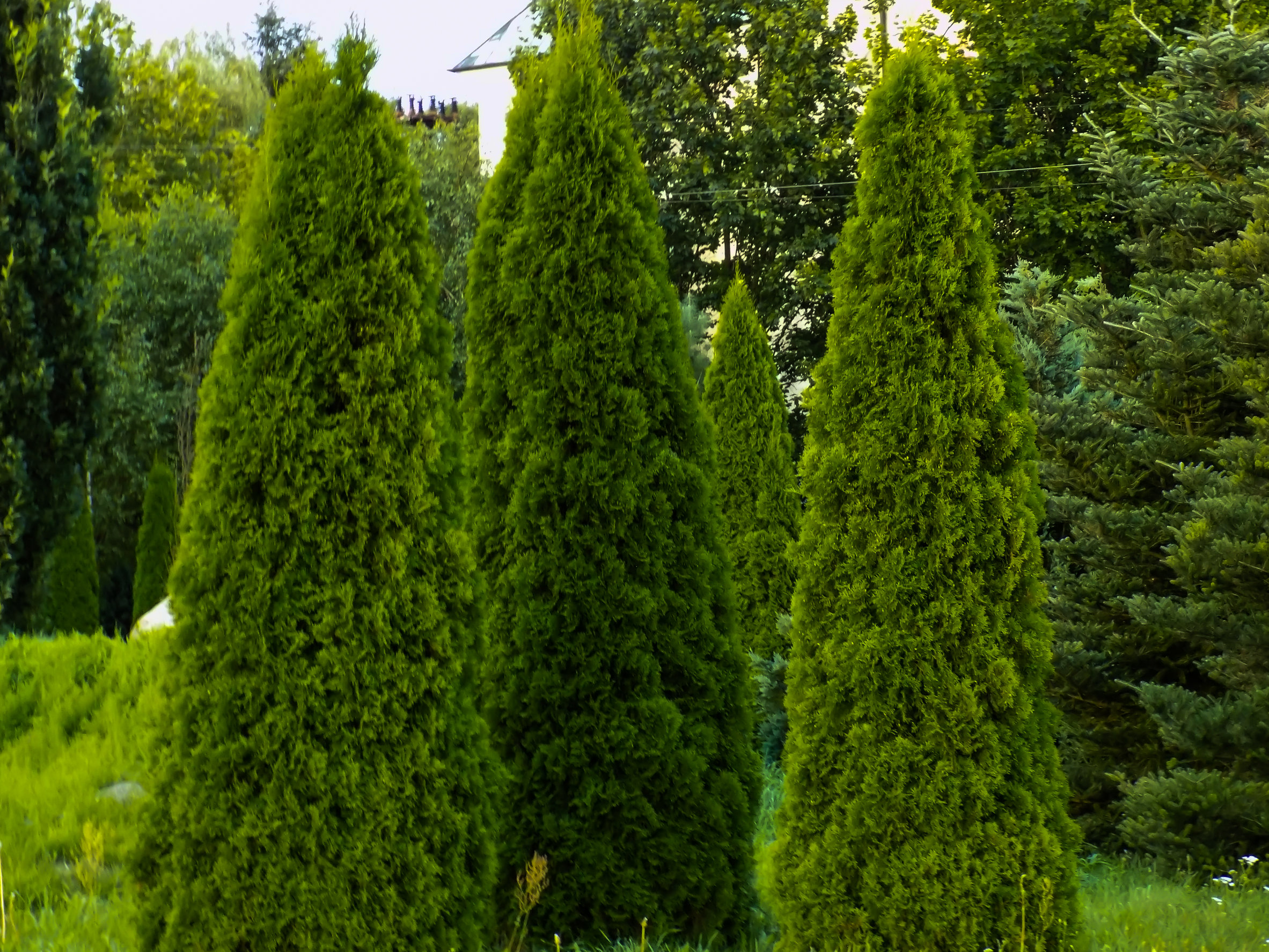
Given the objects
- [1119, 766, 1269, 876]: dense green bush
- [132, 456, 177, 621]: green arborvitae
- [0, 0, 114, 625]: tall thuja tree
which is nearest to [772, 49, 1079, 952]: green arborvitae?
[1119, 766, 1269, 876]: dense green bush

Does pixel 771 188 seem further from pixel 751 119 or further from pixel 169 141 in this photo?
pixel 169 141

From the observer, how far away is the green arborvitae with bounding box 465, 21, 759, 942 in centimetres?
504

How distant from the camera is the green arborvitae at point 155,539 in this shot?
19.2m

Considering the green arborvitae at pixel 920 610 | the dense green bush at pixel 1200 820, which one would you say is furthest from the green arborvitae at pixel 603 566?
the dense green bush at pixel 1200 820

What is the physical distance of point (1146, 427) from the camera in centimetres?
764

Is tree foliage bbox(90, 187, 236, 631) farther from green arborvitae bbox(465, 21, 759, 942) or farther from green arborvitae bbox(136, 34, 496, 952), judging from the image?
green arborvitae bbox(136, 34, 496, 952)

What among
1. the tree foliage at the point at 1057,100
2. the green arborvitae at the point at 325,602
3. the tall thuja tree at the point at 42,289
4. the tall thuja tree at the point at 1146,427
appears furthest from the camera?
the tree foliage at the point at 1057,100

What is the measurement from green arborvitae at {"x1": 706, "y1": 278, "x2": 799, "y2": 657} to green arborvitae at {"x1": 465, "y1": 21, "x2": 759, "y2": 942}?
228 inches

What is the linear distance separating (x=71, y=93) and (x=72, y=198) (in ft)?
3.16

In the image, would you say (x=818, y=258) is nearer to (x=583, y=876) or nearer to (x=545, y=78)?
(x=545, y=78)

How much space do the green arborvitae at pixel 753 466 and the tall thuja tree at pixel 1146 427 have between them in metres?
3.67

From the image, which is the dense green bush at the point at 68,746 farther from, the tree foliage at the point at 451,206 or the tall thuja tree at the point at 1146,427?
the tree foliage at the point at 451,206

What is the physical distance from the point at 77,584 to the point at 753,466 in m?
12.1

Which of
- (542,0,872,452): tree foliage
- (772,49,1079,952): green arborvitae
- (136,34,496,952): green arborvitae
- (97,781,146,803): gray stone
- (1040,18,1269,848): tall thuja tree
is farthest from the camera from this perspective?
(542,0,872,452): tree foliage
